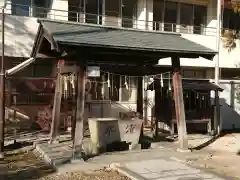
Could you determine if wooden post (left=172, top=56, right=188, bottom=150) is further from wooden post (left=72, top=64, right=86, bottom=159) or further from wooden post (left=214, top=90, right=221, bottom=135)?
wooden post (left=214, top=90, right=221, bottom=135)

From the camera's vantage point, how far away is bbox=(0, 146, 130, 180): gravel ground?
344 inches

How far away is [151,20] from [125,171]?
13.6 m

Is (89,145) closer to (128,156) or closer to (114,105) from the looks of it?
(128,156)

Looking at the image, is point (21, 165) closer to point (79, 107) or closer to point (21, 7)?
point (79, 107)

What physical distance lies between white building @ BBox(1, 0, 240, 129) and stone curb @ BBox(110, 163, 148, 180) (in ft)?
30.6

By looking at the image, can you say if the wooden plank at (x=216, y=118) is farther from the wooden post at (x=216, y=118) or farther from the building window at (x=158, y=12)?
the building window at (x=158, y=12)

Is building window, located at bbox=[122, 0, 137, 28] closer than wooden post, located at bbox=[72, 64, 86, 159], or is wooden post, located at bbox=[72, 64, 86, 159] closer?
wooden post, located at bbox=[72, 64, 86, 159]

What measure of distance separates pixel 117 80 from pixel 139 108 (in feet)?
20.1

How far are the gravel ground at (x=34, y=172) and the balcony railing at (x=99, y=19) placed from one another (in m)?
8.67

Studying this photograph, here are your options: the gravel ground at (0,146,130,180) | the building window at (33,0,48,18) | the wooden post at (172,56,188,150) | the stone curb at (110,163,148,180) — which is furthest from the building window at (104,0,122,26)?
the stone curb at (110,163,148,180)

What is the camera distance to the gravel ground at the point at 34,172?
875 cm

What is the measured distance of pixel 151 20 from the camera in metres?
21.0

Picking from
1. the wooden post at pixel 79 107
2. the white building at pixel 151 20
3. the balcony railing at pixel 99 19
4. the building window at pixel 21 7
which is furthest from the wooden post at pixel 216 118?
the building window at pixel 21 7

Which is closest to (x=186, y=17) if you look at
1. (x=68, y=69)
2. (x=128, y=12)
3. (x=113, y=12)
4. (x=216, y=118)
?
(x=128, y=12)
